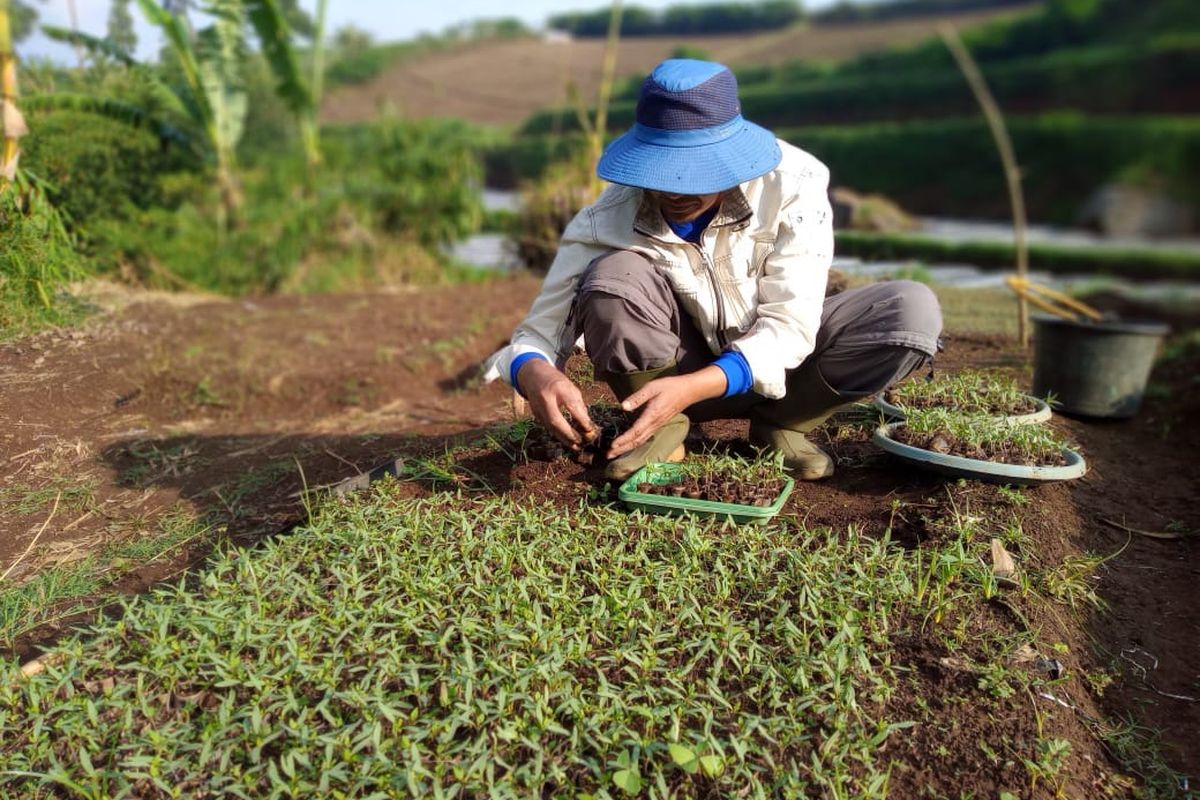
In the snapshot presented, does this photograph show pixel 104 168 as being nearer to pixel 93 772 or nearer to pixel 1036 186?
pixel 93 772

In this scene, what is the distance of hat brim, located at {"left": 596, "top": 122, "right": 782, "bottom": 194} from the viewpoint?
228 cm

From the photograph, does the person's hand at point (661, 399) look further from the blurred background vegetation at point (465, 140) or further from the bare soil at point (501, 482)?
the blurred background vegetation at point (465, 140)

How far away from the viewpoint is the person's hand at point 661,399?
226 cm

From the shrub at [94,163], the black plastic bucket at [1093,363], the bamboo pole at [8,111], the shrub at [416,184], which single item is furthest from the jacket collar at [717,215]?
the shrub at [416,184]

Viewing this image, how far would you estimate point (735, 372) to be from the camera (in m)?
2.35

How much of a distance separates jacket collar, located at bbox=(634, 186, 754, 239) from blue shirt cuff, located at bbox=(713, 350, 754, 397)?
0.38 m

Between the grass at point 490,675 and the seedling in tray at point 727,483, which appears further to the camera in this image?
the seedling in tray at point 727,483

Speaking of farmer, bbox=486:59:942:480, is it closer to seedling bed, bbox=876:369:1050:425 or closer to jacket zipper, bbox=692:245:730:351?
jacket zipper, bbox=692:245:730:351

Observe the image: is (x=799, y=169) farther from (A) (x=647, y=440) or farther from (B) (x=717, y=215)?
(A) (x=647, y=440)

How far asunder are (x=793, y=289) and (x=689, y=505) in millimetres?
635

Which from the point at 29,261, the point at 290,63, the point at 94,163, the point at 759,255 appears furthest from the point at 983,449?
the point at 290,63

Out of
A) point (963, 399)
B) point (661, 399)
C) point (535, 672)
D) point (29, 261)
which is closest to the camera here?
point (535, 672)

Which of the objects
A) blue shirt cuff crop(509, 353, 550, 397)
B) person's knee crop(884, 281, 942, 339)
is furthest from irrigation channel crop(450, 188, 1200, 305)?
blue shirt cuff crop(509, 353, 550, 397)

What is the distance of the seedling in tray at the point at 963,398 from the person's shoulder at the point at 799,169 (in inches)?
32.0
